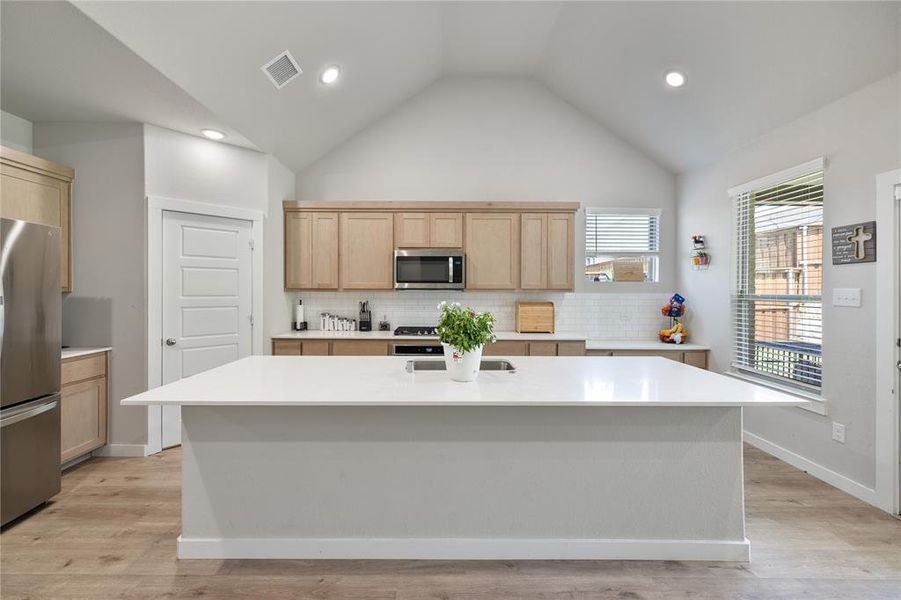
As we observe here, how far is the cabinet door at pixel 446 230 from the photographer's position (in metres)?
4.84

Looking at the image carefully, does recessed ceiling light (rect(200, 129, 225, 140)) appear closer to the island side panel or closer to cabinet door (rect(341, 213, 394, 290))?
cabinet door (rect(341, 213, 394, 290))

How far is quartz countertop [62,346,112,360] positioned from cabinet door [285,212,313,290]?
5.58 ft

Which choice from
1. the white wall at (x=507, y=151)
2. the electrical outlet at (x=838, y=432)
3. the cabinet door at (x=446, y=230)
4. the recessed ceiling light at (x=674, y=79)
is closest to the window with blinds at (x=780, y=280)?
the electrical outlet at (x=838, y=432)

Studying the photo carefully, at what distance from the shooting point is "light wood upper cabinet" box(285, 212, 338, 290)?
4844 millimetres

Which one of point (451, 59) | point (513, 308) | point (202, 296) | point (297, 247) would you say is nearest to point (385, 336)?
point (297, 247)

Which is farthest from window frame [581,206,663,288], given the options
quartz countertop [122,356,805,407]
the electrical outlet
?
quartz countertop [122,356,805,407]

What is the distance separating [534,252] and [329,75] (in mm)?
2609

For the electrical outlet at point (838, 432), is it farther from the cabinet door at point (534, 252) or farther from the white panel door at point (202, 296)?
the white panel door at point (202, 296)

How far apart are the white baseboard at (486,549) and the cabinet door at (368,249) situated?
2.92m

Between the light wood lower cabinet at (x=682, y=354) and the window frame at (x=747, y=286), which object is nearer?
the window frame at (x=747, y=286)

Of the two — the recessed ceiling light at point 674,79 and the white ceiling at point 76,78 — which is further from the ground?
the recessed ceiling light at point 674,79

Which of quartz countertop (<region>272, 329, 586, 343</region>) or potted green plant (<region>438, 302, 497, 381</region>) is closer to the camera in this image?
potted green plant (<region>438, 302, 497, 381</region>)

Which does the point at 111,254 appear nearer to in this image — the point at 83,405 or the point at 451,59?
the point at 83,405

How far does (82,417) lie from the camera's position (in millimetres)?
3490
